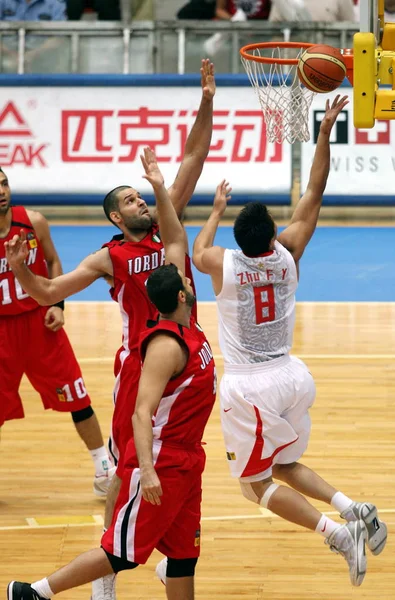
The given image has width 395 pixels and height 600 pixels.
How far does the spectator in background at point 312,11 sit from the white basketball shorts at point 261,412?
463 inches

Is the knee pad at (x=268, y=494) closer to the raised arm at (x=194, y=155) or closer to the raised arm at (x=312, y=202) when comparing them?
the raised arm at (x=312, y=202)

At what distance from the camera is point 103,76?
1659 cm

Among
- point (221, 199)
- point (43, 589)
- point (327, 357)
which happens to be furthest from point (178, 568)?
point (327, 357)

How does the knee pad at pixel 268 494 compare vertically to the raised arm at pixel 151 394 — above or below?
below

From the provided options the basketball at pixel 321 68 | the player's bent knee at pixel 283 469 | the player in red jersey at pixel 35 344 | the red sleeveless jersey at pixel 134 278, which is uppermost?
the basketball at pixel 321 68

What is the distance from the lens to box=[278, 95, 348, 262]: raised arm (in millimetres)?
6492

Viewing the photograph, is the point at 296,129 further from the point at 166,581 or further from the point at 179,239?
the point at 166,581

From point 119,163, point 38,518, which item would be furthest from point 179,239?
point 119,163

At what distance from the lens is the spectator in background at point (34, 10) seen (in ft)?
58.0

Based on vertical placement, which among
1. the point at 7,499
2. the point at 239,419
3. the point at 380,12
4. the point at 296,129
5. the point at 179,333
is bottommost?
the point at 7,499

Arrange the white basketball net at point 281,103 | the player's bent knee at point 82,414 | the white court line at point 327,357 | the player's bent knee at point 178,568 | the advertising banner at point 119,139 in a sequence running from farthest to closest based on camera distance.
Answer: the advertising banner at point 119,139, the white court line at point 327,357, the player's bent knee at point 82,414, the white basketball net at point 281,103, the player's bent knee at point 178,568

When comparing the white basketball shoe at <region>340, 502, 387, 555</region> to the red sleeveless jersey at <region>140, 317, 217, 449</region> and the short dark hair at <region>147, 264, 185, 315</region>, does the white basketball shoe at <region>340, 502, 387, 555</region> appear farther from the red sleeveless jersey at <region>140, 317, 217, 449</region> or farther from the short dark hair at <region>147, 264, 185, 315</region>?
the short dark hair at <region>147, 264, 185, 315</region>

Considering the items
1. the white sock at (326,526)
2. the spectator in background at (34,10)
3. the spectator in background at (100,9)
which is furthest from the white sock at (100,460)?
the spectator in background at (34,10)

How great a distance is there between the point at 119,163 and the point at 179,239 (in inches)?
430
